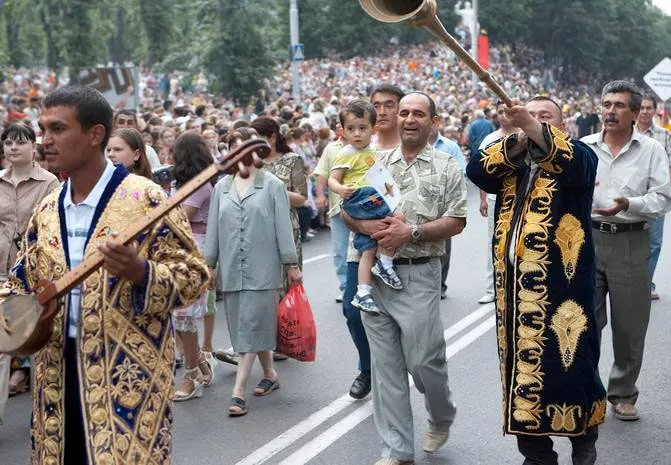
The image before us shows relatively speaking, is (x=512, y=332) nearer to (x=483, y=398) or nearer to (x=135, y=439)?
(x=135, y=439)

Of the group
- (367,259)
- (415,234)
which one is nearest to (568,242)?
(415,234)

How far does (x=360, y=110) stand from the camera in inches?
357

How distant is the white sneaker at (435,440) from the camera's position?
6.61m

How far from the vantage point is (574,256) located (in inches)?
210

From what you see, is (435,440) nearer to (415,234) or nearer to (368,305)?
(368,305)

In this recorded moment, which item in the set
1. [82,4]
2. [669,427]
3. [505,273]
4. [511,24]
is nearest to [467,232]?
[669,427]

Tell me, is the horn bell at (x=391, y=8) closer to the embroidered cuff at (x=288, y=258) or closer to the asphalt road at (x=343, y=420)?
the asphalt road at (x=343, y=420)

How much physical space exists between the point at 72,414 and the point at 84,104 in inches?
41.5

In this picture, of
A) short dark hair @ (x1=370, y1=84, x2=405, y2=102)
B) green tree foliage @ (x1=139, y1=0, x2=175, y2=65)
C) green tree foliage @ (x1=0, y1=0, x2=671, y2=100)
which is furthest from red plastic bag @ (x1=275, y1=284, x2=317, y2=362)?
green tree foliage @ (x1=139, y1=0, x2=175, y2=65)

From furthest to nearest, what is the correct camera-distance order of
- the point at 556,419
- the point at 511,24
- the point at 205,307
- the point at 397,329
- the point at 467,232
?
the point at 511,24, the point at 467,232, the point at 205,307, the point at 397,329, the point at 556,419

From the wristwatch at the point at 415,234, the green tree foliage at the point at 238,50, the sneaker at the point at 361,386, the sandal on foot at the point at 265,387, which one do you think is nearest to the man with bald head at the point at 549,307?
the wristwatch at the point at 415,234

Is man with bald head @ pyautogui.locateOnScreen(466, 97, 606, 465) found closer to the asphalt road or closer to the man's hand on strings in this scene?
the asphalt road

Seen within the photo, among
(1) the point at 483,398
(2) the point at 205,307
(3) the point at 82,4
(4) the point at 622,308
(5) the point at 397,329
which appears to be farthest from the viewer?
(3) the point at 82,4

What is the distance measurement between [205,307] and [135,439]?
15.1 ft
